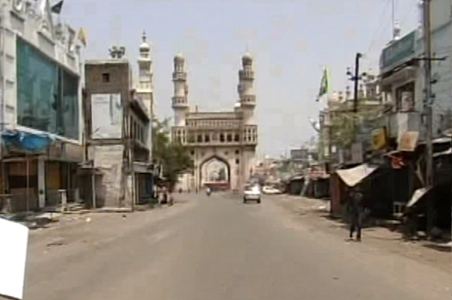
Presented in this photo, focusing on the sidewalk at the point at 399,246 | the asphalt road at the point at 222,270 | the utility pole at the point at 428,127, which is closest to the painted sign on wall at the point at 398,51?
the sidewalk at the point at 399,246

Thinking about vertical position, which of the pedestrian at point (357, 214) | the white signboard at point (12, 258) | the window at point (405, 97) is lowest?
the pedestrian at point (357, 214)

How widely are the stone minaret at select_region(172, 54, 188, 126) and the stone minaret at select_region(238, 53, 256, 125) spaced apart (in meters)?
11.8

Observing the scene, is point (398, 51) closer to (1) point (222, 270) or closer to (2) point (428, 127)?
(2) point (428, 127)

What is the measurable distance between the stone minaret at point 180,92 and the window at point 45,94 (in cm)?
11052

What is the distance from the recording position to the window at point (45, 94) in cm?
3950

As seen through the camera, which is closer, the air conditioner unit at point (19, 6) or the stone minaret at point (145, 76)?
the air conditioner unit at point (19, 6)

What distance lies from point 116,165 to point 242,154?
9859cm

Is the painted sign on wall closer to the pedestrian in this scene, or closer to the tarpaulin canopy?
the pedestrian

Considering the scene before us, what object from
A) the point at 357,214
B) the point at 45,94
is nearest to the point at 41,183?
the point at 45,94

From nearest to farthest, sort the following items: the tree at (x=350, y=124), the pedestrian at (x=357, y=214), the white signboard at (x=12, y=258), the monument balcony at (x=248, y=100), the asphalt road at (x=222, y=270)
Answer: the white signboard at (x=12, y=258) → the asphalt road at (x=222, y=270) → the pedestrian at (x=357, y=214) → the tree at (x=350, y=124) → the monument balcony at (x=248, y=100)

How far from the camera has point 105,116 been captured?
204 ft

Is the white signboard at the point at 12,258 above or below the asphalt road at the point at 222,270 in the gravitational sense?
above

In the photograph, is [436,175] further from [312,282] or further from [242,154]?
[242,154]

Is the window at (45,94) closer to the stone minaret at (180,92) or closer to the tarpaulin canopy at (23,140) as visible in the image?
the tarpaulin canopy at (23,140)
